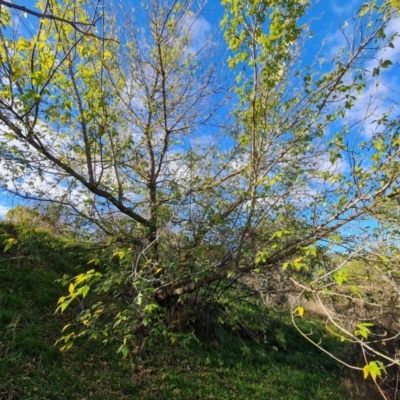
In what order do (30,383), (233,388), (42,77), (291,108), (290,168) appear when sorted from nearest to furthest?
1. (42,77)
2. (30,383)
3. (291,108)
4. (290,168)
5. (233,388)

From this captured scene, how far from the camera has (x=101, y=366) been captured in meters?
4.03

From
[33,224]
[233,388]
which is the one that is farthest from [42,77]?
[233,388]

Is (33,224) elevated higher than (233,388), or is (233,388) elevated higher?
(33,224)

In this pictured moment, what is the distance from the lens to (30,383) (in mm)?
3301

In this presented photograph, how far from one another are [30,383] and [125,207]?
86.4 inches

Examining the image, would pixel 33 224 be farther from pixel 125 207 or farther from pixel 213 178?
pixel 213 178

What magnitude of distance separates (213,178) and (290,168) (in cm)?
119

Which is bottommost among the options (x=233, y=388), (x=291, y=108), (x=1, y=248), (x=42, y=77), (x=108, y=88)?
(x=233, y=388)

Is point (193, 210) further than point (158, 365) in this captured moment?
No

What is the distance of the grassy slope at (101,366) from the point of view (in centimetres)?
351

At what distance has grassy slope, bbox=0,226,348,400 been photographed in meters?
3.51

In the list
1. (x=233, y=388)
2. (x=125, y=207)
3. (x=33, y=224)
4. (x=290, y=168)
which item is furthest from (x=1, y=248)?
(x=290, y=168)

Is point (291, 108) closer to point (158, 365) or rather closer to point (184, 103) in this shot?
point (184, 103)

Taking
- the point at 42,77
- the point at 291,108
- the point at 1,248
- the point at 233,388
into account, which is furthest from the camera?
the point at 1,248
